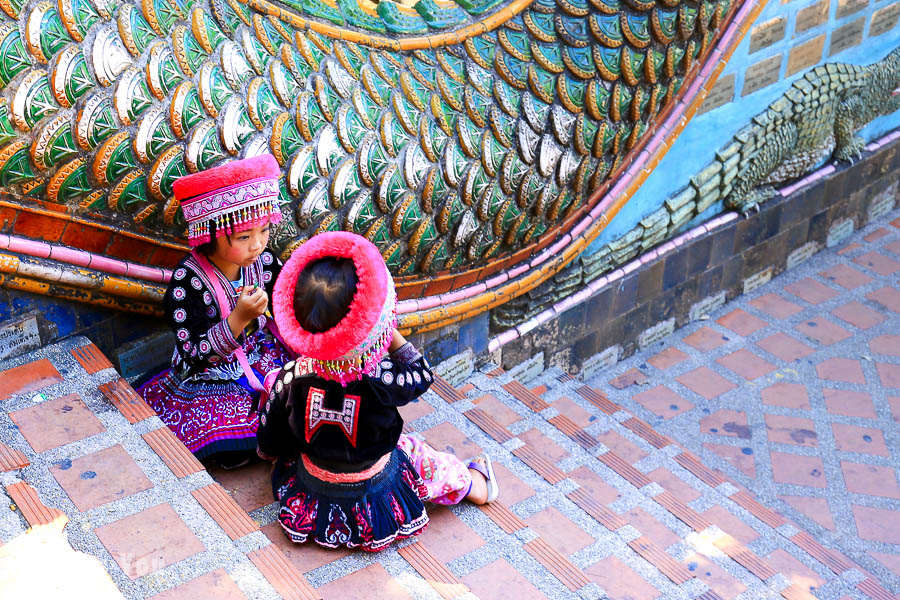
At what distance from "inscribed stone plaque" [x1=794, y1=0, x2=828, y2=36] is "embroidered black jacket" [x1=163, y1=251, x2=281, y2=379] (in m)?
3.37

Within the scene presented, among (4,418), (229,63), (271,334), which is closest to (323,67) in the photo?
(229,63)

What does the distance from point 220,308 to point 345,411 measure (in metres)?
0.60

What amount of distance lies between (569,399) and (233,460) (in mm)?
1875

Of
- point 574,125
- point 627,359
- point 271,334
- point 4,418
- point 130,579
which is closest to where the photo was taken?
point 130,579

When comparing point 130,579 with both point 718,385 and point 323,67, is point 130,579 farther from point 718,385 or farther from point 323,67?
point 718,385

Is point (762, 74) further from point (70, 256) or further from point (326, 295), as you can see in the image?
point (70, 256)

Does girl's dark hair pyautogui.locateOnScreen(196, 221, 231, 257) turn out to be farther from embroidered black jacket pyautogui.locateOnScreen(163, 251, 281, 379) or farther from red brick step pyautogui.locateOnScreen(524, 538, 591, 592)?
red brick step pyautogui.locateOnScreen(524, 538, 591, 592)

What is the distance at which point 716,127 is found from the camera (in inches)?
188

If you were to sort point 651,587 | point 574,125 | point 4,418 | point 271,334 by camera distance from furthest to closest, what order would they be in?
point 574,125 → point 271,334 → point 651,587 → point 4,418

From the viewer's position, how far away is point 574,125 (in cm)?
408

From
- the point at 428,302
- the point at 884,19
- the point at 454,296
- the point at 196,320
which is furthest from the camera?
the point at 884,19

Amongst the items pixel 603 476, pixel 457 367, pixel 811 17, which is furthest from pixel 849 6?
pixel 603 476

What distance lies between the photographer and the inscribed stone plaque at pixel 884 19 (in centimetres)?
539

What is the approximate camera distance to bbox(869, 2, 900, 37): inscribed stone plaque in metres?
5.39
